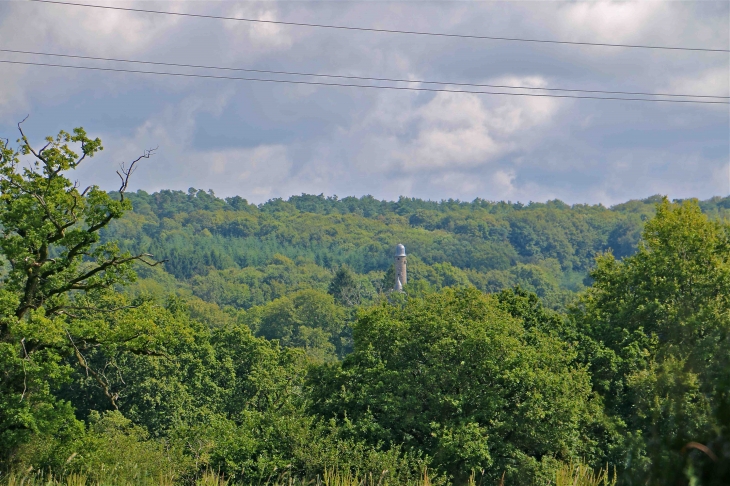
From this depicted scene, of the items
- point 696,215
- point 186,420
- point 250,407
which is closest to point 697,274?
point 696,215

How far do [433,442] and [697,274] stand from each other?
45.2ft

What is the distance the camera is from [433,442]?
84.0ft

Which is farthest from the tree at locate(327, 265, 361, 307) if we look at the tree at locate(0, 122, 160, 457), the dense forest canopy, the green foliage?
the tree at locate(0, 122, 160, 457)

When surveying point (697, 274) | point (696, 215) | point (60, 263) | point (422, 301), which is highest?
point (696, 215)

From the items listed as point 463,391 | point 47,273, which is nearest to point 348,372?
point 463,391

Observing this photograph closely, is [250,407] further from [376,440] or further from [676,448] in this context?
[676,448]

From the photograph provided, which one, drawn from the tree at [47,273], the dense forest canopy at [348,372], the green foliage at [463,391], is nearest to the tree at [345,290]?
the dense forest canopy at [348,372]

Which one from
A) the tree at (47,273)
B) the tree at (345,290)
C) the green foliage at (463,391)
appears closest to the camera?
the tree at (47,273)

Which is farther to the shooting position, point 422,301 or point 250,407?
point 250,407

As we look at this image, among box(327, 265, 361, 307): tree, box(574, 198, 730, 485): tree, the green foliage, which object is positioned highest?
box(327, 265, 361, 307): tree

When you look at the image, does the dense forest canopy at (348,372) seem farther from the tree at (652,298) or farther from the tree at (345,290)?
the tree at (345,290)

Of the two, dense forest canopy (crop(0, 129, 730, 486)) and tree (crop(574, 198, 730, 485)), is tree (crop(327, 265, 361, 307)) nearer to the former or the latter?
dense forest canopy (crop(0, 129, 730, 486))

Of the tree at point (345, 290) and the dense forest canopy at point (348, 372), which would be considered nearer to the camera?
the dense forest canopy at point (348, 372)

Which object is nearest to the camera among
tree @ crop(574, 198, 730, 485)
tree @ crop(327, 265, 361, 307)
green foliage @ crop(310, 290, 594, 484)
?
green foliage @ crop(310, 290, 594, 484)
